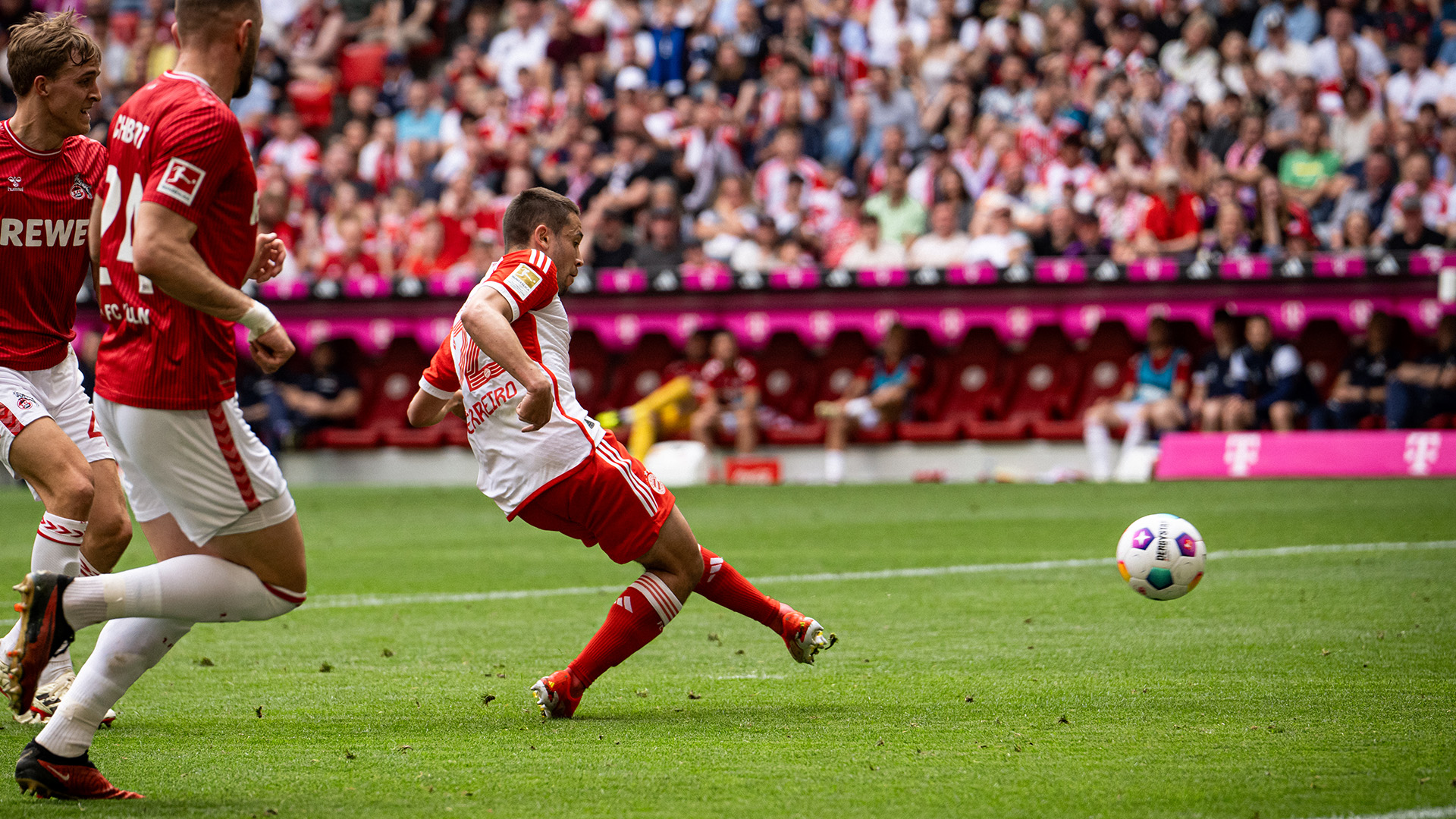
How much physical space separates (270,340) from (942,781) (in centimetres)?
207

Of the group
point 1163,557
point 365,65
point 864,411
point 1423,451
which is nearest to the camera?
point 1163,557

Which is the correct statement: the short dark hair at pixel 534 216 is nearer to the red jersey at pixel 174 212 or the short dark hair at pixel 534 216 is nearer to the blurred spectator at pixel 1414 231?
the red jersey at pixel 174 212

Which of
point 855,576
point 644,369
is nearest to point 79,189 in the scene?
point 855,576

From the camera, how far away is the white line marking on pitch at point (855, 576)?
8805mm

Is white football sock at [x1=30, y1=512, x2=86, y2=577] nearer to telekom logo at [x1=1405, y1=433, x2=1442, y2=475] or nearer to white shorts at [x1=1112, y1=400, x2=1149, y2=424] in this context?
white shorts at [x1=1112, y1=400, x2=1149, y2=424]

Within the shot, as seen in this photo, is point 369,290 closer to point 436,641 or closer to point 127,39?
point 127,39

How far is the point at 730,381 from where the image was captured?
57.6 feet

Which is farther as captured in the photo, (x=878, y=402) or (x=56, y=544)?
(x=878, y=402)

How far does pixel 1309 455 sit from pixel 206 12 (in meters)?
12.8

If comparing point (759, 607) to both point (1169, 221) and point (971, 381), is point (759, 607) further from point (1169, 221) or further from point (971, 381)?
point (971, 381)

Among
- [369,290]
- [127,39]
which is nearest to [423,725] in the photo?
[369,290]

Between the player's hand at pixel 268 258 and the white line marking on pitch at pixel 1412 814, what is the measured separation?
3.09 m

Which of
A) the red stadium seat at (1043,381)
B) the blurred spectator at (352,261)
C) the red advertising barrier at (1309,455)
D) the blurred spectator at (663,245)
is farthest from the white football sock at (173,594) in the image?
the blurred spectator at (352,261)

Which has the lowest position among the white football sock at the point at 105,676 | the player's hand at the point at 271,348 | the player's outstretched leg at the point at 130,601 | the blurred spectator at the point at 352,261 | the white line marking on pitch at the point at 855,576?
the white line marking on pitch at the point at 855,576
